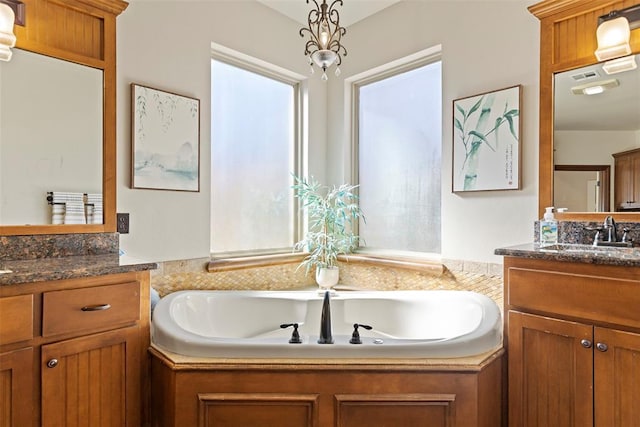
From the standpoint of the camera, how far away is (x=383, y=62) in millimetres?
2793

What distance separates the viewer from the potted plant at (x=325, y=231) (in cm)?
267

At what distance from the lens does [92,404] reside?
1.49 m

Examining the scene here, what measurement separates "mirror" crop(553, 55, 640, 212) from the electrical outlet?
2303mm

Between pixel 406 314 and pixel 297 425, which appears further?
pixel 406 314

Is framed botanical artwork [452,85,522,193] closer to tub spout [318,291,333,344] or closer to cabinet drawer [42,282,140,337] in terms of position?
tub spout [318,291,333,344]

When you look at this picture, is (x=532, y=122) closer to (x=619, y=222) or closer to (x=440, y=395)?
(x=619, y=222)

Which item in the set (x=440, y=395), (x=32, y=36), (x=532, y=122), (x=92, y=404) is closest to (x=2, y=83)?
(x=32, y=36)

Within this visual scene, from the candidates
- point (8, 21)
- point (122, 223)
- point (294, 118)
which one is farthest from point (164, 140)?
point (294, 118)

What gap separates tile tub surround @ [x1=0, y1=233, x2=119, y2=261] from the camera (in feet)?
5.46

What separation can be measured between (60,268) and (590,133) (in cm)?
248

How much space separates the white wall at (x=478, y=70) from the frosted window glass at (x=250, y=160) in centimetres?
96

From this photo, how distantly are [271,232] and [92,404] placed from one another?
1.67 meters

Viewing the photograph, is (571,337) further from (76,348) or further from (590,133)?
(76,348)

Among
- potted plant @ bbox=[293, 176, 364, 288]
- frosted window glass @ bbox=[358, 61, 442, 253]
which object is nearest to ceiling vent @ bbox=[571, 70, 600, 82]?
frosted window glass @ bbox=[358, 61, 442, 253]
